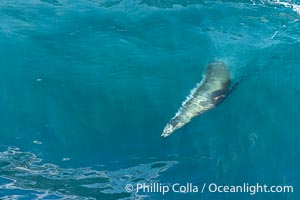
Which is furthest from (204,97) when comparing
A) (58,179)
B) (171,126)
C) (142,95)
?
(58,179)

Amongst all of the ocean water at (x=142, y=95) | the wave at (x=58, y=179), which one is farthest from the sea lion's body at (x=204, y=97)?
the wave at (x=58, y=179)

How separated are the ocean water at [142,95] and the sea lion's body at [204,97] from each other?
0.33 m

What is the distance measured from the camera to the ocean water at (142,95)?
12.1 metres

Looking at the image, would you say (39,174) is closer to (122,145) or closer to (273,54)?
(122,145)

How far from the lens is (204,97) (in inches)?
487

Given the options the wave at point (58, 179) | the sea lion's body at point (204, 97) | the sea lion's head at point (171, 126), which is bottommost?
the wave at point (58, 179)

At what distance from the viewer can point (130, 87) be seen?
1409 centimetres

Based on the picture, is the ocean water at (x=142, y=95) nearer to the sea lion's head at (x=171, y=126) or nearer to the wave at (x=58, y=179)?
the wave at (x=58, y=179)

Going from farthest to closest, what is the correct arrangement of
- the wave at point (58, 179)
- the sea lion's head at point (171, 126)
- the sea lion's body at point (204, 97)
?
the sea lion's body at point (204, 97), the sea lion's head at point (171, 126), the wave at point (58, 179)

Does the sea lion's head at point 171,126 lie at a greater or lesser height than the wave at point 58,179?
greater

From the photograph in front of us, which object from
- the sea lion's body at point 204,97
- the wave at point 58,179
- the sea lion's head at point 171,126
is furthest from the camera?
the sea lion's body at point 204,97

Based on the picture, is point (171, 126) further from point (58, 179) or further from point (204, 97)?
point (58, 179)

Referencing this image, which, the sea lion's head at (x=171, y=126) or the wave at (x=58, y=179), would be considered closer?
the wave at (x=58, y=179)

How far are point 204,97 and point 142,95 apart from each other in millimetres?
Answer: 2436
